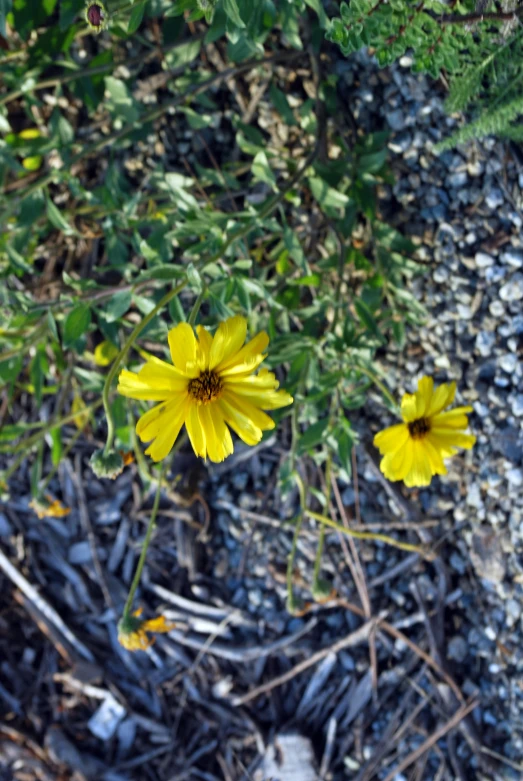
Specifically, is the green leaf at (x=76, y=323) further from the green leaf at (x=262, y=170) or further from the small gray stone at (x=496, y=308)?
the small gray stone at (x=496, y=308)

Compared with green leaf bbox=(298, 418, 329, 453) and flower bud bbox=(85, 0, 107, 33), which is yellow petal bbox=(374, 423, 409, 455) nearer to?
green leaf bbox=(298, 418, 329, 453)

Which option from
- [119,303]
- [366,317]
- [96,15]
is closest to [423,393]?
[366,317]

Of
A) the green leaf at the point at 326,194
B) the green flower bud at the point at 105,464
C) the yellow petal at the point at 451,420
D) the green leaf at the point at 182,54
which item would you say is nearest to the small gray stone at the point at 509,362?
the yellow petal at the point at 451,420

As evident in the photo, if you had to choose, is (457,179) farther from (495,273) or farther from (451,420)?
(451,420)

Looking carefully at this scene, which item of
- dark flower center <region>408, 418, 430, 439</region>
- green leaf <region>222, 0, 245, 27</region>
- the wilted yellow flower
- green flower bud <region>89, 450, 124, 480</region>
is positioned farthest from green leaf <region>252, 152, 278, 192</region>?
the wilted yellow flower

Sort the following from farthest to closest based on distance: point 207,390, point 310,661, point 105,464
Answer: point 310,661, point 105,464, point 207,390

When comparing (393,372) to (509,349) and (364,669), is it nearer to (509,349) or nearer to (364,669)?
(509,349)
